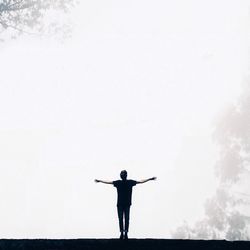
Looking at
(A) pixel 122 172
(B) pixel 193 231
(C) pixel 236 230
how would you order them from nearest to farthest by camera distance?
(A) pixel 122 172, (C) pixel 236 230, (B) pixel 193 231

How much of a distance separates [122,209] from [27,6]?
13.0m
